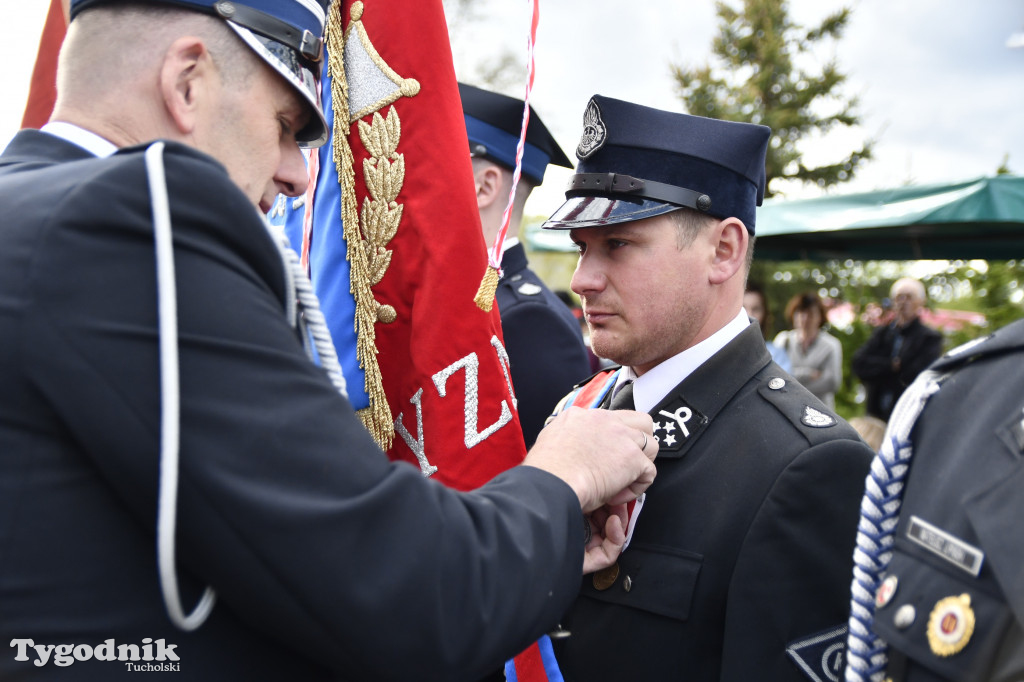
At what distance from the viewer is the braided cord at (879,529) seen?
1.18 m

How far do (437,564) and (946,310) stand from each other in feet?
50.4

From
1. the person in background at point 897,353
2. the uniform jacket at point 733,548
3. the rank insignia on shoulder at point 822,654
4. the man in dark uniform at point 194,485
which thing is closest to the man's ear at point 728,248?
the uniform jacket at point 733,548

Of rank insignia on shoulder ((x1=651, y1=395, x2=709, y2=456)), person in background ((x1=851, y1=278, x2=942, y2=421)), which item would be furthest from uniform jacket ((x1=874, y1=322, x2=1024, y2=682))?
person in background ((x1=851, y1=278, x2=942, y2=421))

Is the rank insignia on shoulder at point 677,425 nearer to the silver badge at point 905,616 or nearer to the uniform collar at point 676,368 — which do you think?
the uniform collar at point 676,368

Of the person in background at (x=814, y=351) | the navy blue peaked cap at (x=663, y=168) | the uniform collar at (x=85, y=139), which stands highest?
the navy blue peaked cap at (x=663, y=168)

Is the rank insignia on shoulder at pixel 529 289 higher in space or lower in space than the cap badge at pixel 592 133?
lower

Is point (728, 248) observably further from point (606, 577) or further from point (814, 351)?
point (814, 351)

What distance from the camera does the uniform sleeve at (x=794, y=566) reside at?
64.1 inches

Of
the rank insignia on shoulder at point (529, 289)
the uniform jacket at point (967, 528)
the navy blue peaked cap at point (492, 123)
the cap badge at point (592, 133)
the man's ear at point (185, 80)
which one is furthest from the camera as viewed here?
the navy blue peaked cap at point (492, 123)

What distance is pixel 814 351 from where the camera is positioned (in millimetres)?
8828

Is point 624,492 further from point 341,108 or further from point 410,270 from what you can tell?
point 341,108

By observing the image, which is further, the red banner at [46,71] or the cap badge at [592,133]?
the red banner at [46,71]

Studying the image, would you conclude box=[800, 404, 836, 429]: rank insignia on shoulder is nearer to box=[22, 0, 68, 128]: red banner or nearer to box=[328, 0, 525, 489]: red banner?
box=[328, 0, 525, 489]: red banner

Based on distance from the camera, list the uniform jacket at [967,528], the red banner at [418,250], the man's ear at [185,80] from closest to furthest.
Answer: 1. the uniform jacket at [967,528]
2. the man's ear at [185,80]
3. the red banner at [418,250]
